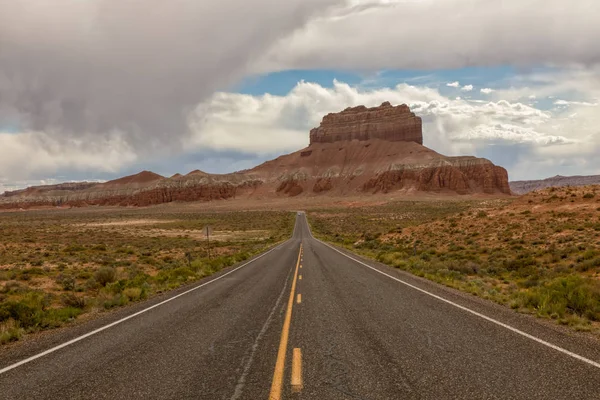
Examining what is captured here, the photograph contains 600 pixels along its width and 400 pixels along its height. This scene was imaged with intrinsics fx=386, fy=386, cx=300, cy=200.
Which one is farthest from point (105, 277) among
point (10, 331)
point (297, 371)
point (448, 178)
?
point (448, 178)

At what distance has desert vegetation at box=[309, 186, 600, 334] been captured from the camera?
10.6 m

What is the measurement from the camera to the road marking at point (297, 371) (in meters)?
5.31

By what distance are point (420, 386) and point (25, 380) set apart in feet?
19.7

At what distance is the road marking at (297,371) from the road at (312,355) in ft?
0.05

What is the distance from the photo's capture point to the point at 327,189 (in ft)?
619

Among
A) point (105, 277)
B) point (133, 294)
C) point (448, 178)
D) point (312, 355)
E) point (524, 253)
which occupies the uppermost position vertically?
point (448, 178)

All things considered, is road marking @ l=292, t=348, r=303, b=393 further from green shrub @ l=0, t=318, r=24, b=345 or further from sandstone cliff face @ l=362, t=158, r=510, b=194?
sandstone cliff face @ l=362, t=158, r=510, b=194

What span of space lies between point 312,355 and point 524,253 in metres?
19.4

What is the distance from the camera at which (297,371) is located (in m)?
5.90

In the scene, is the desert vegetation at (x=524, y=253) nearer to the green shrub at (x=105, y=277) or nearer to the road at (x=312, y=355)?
the road at (x=312, y=355)

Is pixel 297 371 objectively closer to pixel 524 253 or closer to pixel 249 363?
pixel 249 363

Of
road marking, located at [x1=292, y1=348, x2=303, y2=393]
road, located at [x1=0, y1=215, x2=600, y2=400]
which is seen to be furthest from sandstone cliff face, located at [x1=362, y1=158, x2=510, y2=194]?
road marking, located at [x1=292, y1=348, x2=303, y2=393]

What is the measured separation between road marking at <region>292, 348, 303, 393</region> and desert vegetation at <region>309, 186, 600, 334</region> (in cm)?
629

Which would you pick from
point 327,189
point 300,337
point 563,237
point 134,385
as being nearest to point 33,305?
point 134,385
